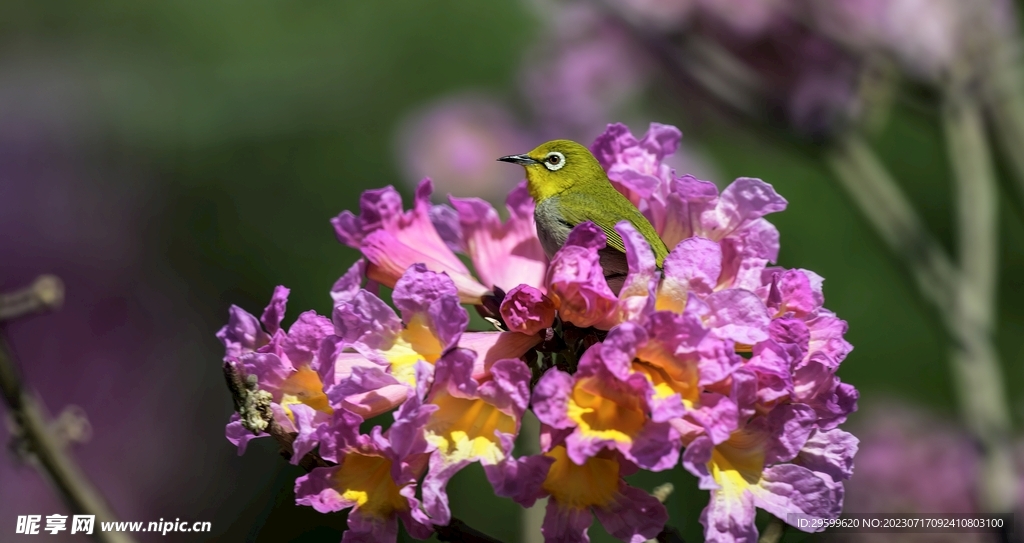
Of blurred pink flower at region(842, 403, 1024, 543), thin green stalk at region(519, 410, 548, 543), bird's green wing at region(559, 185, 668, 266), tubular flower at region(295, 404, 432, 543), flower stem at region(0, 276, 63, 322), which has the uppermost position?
flower stem at region(0, 276, 63, 322)

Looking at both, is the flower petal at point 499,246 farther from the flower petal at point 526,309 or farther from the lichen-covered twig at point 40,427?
the lichen-covered twig at point 40,427

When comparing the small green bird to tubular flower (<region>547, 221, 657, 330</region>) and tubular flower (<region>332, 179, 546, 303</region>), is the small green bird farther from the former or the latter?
tubular flower (<region>547, 221, 657, 330</region>)

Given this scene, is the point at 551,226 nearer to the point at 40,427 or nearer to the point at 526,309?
the point at 526,309

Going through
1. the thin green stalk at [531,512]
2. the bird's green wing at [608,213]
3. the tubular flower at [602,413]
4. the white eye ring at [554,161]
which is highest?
the white eye ring at [554,161]

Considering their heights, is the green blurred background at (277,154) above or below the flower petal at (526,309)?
below

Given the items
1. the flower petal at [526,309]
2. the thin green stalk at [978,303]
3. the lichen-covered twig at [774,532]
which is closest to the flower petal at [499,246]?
the flower petal at [526,309]

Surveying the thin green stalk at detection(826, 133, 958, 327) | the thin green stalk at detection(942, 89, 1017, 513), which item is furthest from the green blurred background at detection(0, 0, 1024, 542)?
the thin green stalk at detection(942, 89, 1017, 513)

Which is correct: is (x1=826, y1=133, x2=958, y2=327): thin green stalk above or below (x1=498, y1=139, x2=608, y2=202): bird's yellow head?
below

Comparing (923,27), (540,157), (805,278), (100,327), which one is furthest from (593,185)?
(100,327)

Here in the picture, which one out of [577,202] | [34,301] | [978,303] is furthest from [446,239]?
[978,303]
